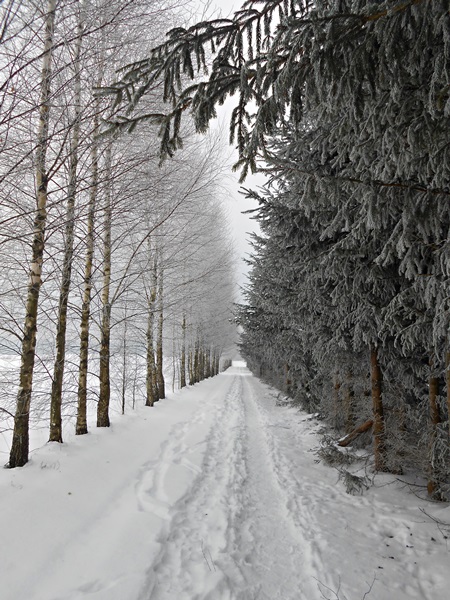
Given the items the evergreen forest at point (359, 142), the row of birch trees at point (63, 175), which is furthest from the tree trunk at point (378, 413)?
the row of birch trees at point (63, 175)

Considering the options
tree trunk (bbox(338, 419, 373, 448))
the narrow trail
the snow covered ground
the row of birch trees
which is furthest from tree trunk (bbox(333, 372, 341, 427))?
the row of birch trees

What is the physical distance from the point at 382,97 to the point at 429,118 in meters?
0.38

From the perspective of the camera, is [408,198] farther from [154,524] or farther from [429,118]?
[154,524]

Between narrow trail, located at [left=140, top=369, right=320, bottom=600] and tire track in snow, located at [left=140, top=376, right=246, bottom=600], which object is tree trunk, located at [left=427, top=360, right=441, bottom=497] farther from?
tire track in snow, located at [left=140, top=376, right=246, bottom=600]

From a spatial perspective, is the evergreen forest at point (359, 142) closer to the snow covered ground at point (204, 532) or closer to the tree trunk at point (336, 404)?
the snow covered ground at point (204, 532)

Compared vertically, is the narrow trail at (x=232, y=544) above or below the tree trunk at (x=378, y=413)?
below

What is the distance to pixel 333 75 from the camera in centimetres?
204

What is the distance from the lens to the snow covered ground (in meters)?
2.70

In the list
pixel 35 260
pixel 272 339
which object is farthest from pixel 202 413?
pixel 35 260

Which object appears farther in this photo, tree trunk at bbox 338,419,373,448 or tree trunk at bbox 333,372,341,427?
tree trunk at bbox 333,372,341,427

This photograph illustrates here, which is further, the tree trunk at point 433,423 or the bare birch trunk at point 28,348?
the bare birch trunk at point 28,348

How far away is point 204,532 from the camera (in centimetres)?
351

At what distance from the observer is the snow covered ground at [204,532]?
8.85 feet

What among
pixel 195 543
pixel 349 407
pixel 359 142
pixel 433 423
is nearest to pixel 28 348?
pixel 195 543
